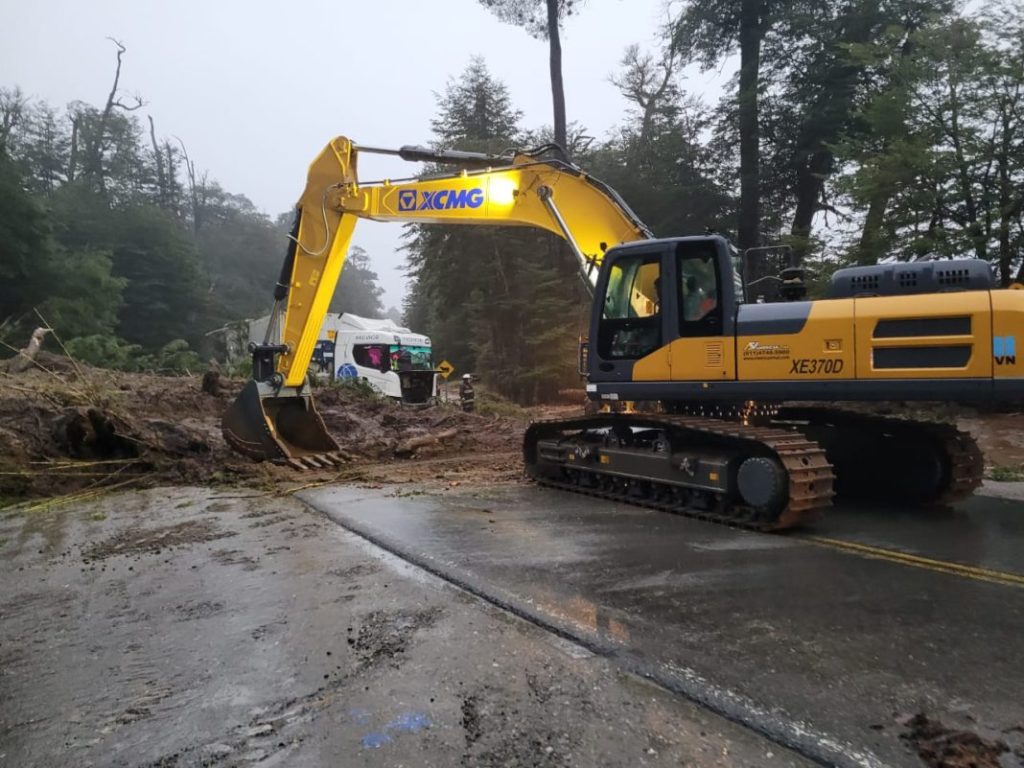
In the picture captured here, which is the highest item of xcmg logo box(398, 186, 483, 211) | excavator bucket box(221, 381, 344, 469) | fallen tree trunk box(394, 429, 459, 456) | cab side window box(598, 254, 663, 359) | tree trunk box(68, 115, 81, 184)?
tree trunk box(68, 115, 81, 184)

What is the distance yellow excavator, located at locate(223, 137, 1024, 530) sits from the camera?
5828 mm

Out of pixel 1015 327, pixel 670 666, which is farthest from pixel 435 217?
pixel 670 666

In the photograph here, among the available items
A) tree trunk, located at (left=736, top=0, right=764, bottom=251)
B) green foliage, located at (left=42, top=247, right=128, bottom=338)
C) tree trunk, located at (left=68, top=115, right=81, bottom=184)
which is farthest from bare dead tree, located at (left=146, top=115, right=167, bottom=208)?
tree trunk, located at (left=736, top=0, right=764, bottom=251)

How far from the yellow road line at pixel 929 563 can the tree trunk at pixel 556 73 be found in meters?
20.6

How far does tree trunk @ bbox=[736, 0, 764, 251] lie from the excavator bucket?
15003 millimetres

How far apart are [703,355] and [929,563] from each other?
2603mm

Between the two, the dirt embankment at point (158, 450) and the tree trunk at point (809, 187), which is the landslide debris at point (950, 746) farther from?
the tree trunk at point (809, 187)

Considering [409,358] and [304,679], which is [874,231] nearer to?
[304,679]

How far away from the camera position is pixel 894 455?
752 cm

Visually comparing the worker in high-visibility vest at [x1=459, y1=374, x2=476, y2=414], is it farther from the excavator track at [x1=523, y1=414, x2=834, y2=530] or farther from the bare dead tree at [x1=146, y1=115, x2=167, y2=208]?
the bare dead tree at [x1=146, y1=115, x2=167, y2=208]

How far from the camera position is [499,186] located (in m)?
9.32

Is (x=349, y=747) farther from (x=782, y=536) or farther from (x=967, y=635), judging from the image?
(x=782, y=536)

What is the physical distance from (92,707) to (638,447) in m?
5.40

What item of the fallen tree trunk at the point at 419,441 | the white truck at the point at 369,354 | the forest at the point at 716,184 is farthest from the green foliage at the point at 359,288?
the fallen tree trunk at the point at 419,441
